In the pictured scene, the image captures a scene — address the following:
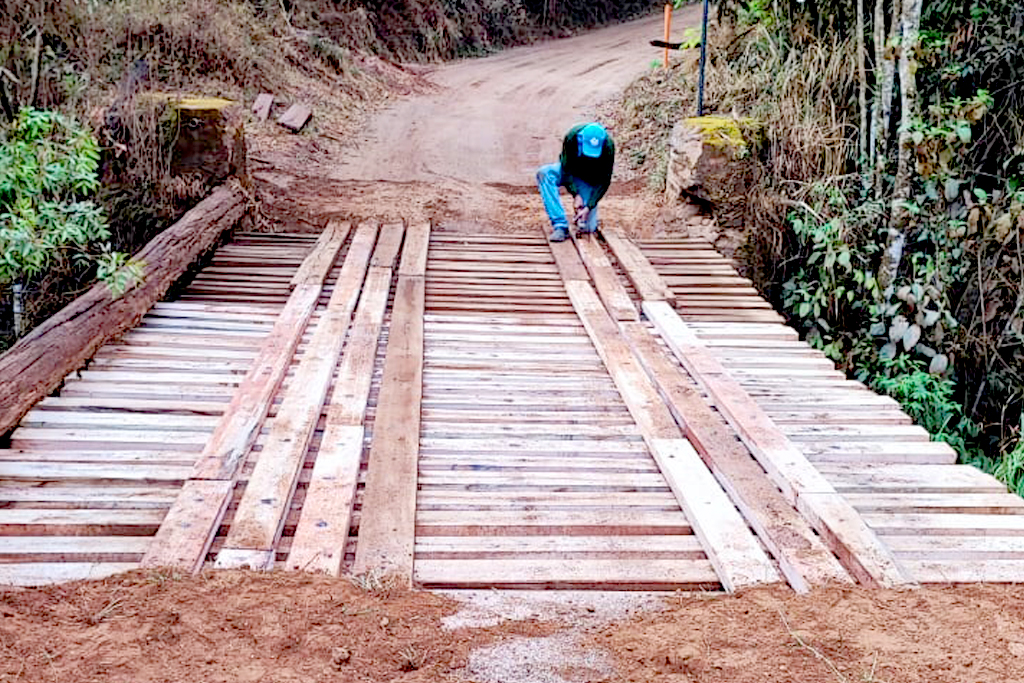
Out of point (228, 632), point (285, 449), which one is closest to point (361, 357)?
point (285, 449)

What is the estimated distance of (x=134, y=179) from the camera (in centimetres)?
678

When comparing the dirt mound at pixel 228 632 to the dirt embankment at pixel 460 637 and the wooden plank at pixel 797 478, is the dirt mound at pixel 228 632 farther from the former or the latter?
the wooden plank at pixel 797 478

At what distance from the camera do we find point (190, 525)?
2621 mm

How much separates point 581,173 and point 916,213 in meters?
2.17

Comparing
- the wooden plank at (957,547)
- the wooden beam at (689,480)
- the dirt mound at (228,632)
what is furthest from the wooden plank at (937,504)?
the dirt mound at (228,632)

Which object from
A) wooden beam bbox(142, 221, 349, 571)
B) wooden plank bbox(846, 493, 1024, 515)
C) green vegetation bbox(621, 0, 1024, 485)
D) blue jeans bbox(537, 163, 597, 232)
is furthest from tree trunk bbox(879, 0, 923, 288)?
wooden beam bbox(142, 221, 349, 571)

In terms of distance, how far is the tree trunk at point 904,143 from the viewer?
18.9ft

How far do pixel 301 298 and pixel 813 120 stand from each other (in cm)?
380

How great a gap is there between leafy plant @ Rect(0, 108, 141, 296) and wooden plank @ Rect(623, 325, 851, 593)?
2.45 m

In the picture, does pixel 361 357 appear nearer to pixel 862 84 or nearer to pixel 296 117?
pixel 862 84

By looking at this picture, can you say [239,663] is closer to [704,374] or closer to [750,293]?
[704,374]

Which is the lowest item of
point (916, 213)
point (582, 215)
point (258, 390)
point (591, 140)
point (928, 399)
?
point (928, 399)

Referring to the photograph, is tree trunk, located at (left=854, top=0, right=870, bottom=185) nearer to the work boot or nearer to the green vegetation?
the green vegetation

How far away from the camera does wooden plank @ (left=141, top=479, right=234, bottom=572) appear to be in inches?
96.1
